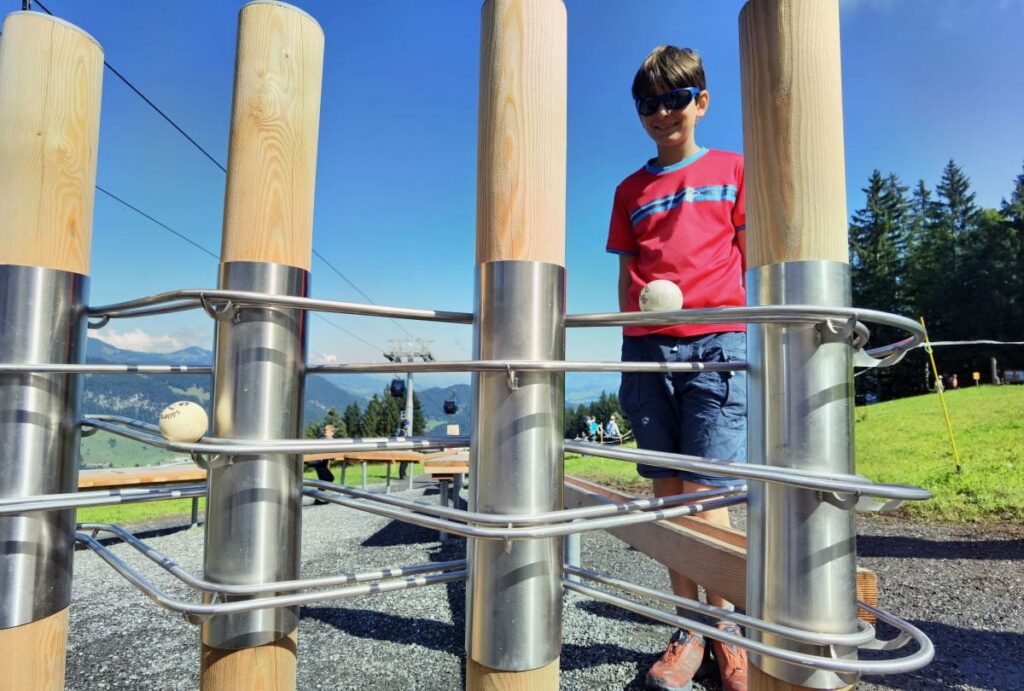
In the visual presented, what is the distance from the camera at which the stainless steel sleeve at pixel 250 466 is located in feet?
2.63

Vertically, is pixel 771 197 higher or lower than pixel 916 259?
lower

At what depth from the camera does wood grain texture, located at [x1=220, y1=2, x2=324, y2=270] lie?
0.85 m

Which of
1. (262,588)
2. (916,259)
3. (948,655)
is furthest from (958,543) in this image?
(916,259)

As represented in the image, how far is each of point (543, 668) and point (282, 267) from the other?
702 millimetres

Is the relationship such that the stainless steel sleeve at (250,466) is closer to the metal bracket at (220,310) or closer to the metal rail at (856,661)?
the metal bracket at (220,310)

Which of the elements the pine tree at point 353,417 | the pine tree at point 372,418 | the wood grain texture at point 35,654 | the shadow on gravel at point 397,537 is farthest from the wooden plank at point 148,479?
the pine tree at point 353,417

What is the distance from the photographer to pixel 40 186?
1.03 meters

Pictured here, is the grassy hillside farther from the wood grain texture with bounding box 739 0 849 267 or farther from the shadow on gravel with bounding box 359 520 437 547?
the wood grain texture with bounding box 739 0 849 267

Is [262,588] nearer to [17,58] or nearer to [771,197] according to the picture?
[771,197]

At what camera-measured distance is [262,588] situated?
0.74 m

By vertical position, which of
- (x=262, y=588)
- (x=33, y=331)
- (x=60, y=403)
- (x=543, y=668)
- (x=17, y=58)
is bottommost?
(x=543, y=668)

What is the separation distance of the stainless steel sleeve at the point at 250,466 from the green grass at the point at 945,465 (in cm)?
429

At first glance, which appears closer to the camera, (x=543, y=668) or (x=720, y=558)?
(x=543, y=668)

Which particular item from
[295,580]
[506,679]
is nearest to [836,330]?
[506,679]
